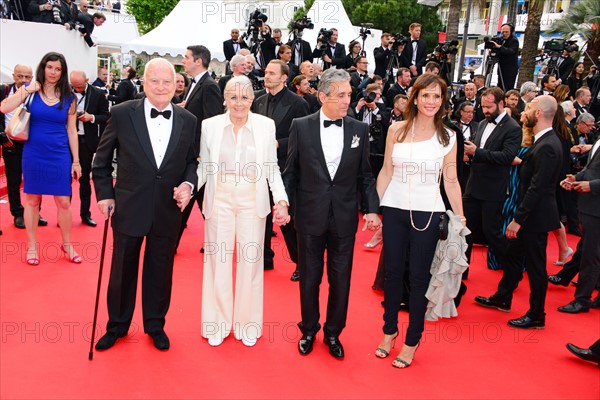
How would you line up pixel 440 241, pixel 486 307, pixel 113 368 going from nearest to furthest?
pixel 113 368 < pixel 440 241 < pixel 486 307

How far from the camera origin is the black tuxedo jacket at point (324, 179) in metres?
3.46

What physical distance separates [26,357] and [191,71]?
107 inches

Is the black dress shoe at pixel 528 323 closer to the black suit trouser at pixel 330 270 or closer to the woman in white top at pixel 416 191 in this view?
the woman in white top at pixel 416 191

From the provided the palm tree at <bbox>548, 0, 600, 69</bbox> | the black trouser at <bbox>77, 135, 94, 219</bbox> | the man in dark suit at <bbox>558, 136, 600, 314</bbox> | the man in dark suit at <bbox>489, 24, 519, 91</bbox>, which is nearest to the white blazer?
the man in dark suit at <bbox>558, 136, 600, 314</bbox>

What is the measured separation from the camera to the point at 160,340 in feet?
11.7

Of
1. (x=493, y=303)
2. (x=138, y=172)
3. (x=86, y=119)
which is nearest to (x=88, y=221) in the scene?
(x=86, y=119)

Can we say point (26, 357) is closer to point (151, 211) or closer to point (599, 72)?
point (151, 211)

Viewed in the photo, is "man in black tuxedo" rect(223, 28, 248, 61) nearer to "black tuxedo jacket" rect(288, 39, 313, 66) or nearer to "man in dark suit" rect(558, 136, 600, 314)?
"black tuxedo jacket" rect(288, 39, 313, 66)

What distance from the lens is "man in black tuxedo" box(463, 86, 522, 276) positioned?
15.3 ft

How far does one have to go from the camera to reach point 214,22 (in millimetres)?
16312

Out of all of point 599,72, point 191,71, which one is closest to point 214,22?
point 599,72

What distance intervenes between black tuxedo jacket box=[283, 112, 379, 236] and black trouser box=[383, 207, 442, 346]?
7.6 inches

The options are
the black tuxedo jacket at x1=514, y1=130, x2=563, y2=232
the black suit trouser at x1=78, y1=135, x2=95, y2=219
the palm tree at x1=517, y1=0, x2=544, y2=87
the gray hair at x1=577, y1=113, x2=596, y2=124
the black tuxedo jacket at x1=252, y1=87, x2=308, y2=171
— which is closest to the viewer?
the black tuxedo jacket at x1=514, y1=130, x2=563, y2=232

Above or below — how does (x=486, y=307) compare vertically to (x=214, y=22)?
below
